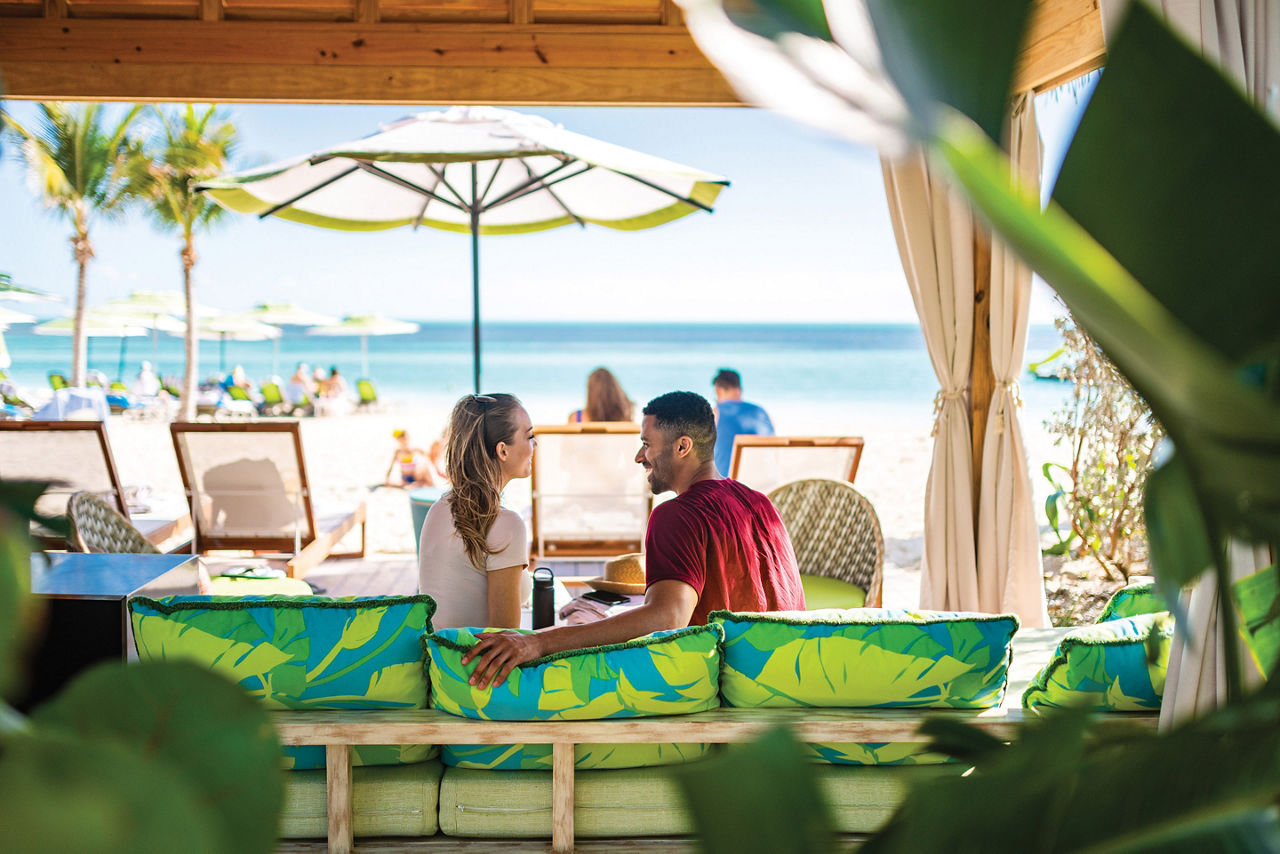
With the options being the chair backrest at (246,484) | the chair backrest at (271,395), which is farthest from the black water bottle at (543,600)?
the chair backrest at (271,395)

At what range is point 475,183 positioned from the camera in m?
4.75

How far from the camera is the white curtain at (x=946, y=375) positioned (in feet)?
12.3

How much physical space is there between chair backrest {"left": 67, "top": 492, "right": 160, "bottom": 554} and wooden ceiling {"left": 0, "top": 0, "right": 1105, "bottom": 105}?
72.6 inches

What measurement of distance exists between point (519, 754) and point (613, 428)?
8.61 ft

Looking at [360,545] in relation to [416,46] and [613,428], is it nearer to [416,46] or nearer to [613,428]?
[613,428]

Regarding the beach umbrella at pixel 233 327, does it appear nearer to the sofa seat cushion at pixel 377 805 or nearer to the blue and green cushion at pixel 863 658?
the sofa seat cushion at pixel 377 805

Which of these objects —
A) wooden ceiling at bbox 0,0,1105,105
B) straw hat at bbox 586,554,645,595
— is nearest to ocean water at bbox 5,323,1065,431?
wooden ceiling at bbox 0,0,1105,105

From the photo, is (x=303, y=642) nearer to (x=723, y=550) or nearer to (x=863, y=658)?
(x=723, y=550)

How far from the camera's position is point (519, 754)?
187 cm

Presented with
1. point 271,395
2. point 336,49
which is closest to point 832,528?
point 336,49

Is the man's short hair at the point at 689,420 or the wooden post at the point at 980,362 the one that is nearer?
the man's short hair at the point at 689,420

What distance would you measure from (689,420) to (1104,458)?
304 cm

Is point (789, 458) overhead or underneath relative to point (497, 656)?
overhead

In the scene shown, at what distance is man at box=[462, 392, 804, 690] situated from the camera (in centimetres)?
184
